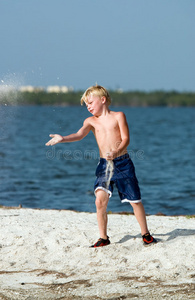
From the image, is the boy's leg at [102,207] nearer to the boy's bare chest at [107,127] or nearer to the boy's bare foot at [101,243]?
the boy's bare foot at [101,243]

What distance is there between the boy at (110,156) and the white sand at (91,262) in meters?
0.29

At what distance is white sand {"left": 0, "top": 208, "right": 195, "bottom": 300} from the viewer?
4.40m

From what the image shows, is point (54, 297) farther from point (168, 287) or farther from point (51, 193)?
point (51, 193)

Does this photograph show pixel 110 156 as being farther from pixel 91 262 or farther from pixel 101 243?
pixel 91 262

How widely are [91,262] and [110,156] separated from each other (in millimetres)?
1093

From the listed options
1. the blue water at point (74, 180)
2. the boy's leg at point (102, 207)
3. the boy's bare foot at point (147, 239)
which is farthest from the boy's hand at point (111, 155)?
the boy's bare foot at point (147, 239)

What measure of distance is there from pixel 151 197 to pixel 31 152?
1509cm

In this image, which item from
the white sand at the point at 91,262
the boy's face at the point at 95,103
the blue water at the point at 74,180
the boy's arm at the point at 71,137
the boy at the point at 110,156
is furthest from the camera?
the blue water at the point at 74,180

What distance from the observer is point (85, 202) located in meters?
11.2

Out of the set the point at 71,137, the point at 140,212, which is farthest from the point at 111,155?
the point at 140,212

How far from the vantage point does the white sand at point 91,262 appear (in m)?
4.40

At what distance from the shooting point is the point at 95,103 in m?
5.45

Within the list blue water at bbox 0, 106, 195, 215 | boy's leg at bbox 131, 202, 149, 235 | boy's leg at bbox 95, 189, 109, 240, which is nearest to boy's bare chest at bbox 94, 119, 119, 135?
blue water at bbox 0, 106, 195, 215

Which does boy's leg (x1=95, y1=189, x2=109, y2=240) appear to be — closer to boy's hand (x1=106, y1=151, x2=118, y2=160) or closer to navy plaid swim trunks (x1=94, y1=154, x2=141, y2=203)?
navy plaid swim trunks (x1=94, y1=154, x2=141, y2=203)
